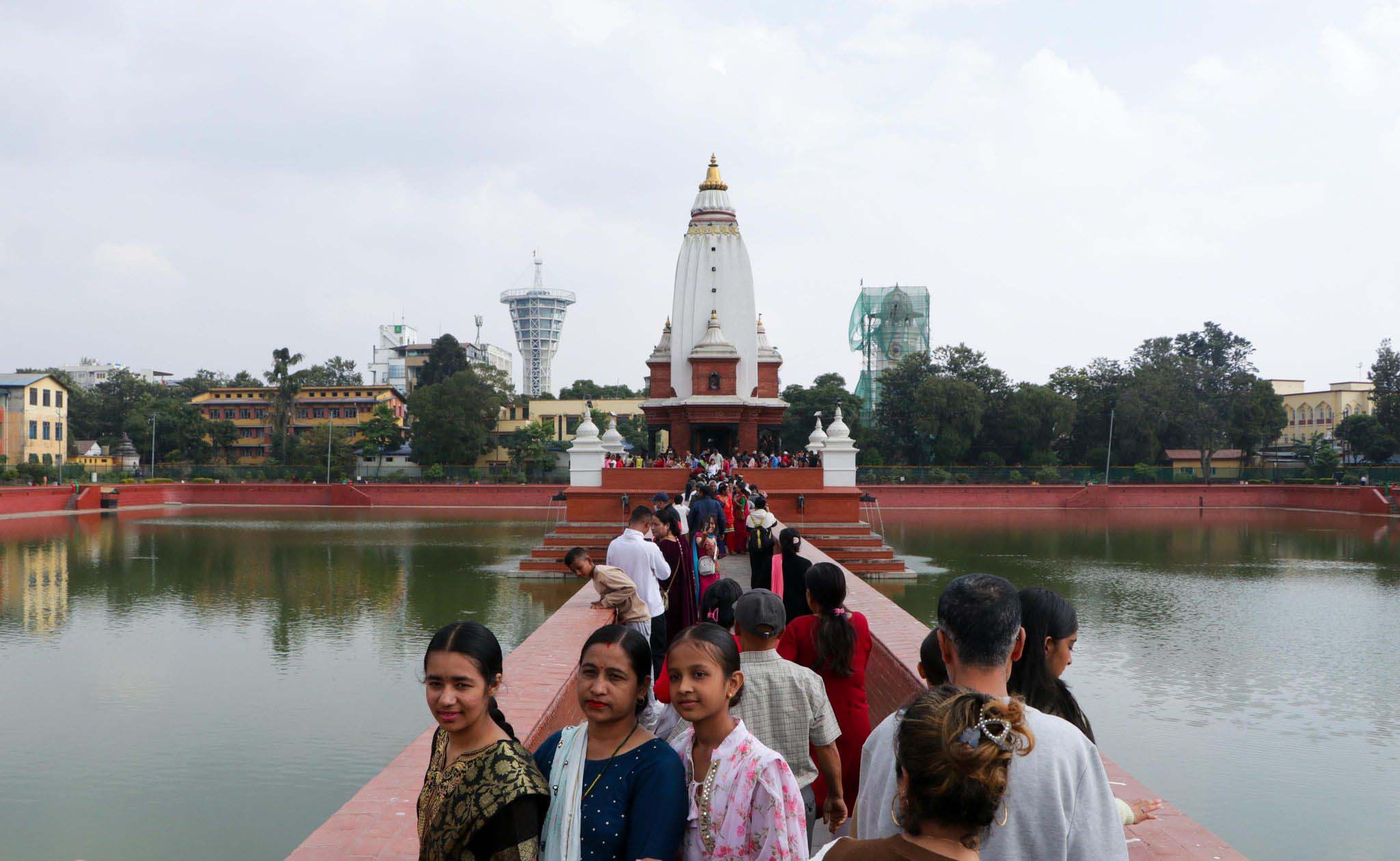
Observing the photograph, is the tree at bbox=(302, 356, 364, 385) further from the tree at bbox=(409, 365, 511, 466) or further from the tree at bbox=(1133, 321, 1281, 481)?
the tree at bbox=(1133, 321, 1281, 481)

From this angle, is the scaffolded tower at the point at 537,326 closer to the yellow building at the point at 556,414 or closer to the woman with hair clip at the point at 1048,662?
the yellow building at the point at 556,414

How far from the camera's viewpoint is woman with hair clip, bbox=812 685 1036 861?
187 centimetres

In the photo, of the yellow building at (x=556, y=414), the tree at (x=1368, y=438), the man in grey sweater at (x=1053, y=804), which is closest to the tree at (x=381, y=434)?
the yellow building at (x=556, y=414)

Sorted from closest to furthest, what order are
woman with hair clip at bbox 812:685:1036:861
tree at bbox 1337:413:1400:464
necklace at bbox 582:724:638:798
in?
woman with hair clip at bbox 812:685:1036:861
necklace at bbox 582:724:638:798
tree at bbox 1337:413:1400:464

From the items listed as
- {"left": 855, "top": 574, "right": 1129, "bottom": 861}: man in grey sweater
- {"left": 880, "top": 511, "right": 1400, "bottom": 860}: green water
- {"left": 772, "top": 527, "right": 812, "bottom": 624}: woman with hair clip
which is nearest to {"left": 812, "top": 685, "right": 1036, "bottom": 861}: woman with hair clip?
{"left": 855, "top": 574, "right": 1129, "bottom": 861}: man in grey sweater

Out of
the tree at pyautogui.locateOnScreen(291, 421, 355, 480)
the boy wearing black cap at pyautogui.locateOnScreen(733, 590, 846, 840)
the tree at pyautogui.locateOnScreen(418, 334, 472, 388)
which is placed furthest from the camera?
the tree at pyautogui.locateOnScreen(418, 334, 472, 388)

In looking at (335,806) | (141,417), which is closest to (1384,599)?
(335,806)

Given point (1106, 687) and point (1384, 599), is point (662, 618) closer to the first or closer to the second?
point (1106, 687)

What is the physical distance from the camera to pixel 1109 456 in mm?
48938

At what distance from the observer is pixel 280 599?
16141 mm

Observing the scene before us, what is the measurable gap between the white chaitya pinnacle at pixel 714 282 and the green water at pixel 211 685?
1103cm

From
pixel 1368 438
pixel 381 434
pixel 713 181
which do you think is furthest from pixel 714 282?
pixel 1368 438

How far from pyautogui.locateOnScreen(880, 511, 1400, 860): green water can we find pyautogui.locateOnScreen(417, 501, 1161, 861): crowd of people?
15.8 ft

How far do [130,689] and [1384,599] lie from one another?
58.6 ft
